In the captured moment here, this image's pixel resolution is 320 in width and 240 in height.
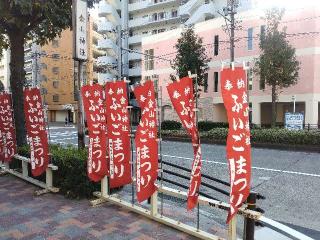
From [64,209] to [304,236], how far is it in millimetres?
4089

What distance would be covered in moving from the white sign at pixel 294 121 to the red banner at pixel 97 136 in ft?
45.1

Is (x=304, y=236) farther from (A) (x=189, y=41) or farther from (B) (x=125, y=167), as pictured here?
(A) (x=189, y=41)

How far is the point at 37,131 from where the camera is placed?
282 inches

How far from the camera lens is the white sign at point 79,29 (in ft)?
22.2

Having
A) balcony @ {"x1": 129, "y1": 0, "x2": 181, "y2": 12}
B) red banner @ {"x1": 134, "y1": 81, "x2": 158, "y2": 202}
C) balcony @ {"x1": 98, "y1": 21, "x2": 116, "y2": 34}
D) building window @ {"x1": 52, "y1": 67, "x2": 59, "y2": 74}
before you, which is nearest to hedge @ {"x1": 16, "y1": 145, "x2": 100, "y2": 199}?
red banner @ {"x1": 134, "y1": 81, "x2": 158, "y2": 202}

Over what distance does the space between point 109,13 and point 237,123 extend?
44879mm

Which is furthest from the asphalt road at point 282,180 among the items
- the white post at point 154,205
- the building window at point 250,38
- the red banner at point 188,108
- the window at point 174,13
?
the window at point 174,13

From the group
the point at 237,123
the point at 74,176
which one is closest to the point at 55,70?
the point at 74,176

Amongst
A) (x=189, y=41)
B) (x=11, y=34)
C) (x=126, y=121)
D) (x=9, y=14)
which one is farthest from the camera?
(x=189, y=41)

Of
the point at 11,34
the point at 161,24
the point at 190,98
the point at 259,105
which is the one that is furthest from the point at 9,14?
the point at 161,24

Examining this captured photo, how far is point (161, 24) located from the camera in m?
42.6

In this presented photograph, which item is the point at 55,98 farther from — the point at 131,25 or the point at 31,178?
the point at 31,178

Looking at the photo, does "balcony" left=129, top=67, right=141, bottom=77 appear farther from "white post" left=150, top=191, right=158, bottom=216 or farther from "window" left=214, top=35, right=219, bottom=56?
"white post" left=150, top=191, right=158, bottom=216

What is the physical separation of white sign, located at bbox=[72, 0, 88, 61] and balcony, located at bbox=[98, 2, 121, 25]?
40474 millimetres
